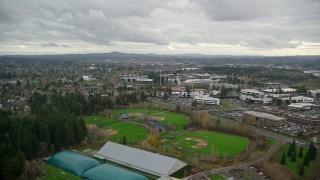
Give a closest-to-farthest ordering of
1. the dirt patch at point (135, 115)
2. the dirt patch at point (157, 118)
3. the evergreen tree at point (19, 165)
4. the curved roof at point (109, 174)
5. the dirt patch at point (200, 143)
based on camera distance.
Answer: the curved roof at point (109, 174), the evergreen tree at point (19, 165), the dirt patch at point (200, 143), the dirt patch at point (157, 118), the dirt patch at point (135, 115)

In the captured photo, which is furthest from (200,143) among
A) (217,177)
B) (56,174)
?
(56,174)

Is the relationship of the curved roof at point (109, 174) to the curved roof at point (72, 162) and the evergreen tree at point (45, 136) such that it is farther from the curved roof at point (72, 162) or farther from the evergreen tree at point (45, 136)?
the evergreen tree at point (45, 136)

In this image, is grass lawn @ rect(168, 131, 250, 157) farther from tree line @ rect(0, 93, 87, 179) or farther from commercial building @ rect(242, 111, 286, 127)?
tree line @ rect(0, 93, 87, 179)

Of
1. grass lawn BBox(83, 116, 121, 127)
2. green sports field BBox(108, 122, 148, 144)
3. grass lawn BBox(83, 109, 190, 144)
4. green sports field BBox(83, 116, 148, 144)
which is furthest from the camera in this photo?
grass lawn BBox(83, 116, 121, 127)

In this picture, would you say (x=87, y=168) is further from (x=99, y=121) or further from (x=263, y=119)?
(x=263, y=119)

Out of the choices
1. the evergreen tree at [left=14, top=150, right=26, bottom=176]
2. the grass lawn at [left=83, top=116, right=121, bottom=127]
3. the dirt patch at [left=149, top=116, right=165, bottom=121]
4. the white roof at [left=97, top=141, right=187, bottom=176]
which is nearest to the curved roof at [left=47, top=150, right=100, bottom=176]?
the white roof at [left=97, top=141, right=187, bottom=176]

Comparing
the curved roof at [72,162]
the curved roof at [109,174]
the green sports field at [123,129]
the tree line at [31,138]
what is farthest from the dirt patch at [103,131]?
the curved roof at [109,174]
